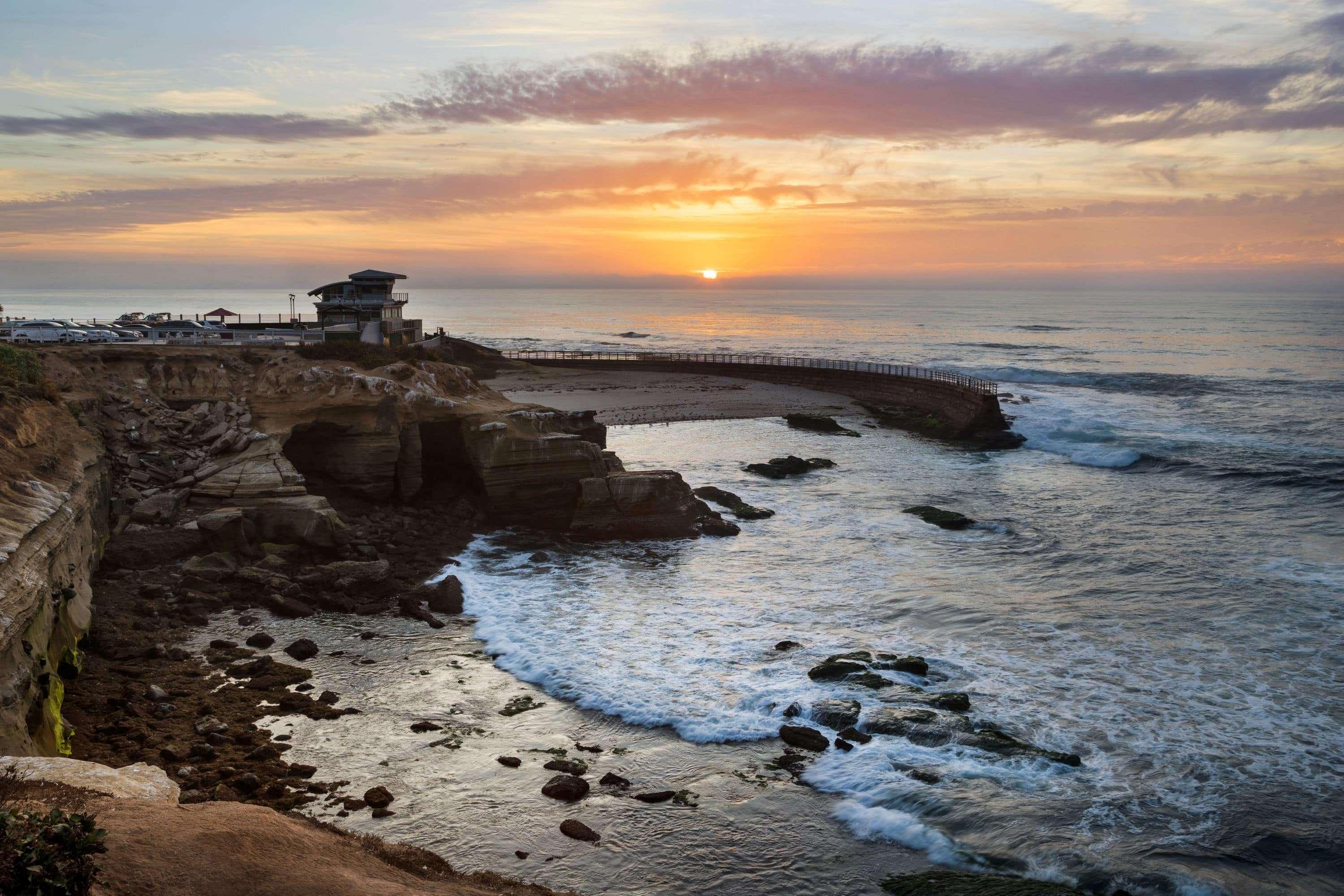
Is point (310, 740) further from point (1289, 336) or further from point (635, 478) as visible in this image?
point (1289, 336)

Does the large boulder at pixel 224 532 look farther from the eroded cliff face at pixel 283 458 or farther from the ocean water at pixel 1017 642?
the ocean water at pixel 1017 642

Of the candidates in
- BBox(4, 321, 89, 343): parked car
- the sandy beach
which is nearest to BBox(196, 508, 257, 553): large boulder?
BBox(4, 321, 89, 343): parked car

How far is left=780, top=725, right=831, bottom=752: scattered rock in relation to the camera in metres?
15.7

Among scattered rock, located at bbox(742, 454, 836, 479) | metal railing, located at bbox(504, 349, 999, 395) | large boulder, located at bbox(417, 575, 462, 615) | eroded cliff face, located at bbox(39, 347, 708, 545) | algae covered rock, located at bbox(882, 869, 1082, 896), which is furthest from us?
metal railing, located at bbox(504, 349, 999, 395)

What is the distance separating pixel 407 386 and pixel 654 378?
4596 cm

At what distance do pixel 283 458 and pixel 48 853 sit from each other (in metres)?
20.6

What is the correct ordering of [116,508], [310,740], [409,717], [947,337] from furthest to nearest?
[947,337]
[116,508]
[409,717]
[310,740]

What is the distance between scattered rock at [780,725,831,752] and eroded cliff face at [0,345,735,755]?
1355 centimetres

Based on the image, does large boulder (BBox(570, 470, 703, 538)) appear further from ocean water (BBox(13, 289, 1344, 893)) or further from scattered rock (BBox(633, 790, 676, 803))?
scattered rock (BBox(633, 790, 676, 803))

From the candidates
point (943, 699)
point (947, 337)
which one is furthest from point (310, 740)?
point (947, 337)

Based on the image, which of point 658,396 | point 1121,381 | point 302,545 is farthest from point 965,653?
point 1121,381

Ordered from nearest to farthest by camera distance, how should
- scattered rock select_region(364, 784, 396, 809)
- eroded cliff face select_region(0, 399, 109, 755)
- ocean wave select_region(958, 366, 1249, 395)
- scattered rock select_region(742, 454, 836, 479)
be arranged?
1. eroded cliff face select_region(0, 399, 109, 755)
2. scattered rock select_region(364, 784, 396, 809)
3. scattered rock select_region(742, 454, 836, 479)
4. ocean wave select_region(958, 366, 1249, 395)

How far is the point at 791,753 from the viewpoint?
15.5 metres

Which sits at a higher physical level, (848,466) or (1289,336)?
(1289,336)
